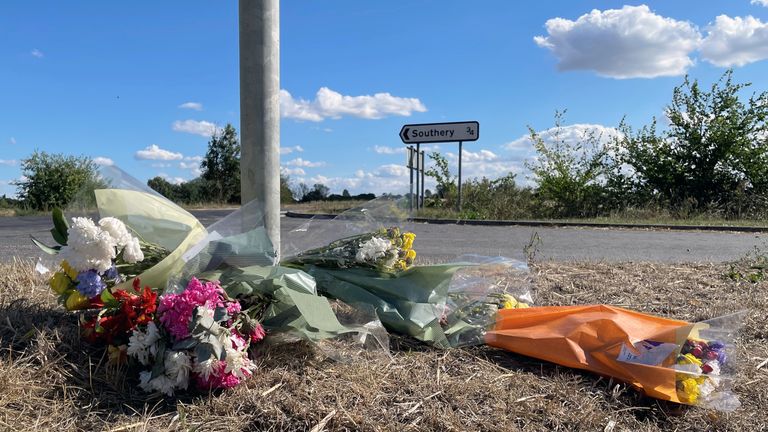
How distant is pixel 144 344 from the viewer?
230 cm

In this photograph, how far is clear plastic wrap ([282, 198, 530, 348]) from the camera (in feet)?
9.72

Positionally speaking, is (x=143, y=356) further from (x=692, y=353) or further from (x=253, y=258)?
(x=692, y=353)

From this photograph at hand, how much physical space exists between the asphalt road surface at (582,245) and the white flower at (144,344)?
4520 mm

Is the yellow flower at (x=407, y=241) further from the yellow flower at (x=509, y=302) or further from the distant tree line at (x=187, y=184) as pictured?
the distant tree line at (x=187, y=184)

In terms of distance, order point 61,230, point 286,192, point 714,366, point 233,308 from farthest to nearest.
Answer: point 286,192 → point 61,230 → point 714,366 → point 233,308

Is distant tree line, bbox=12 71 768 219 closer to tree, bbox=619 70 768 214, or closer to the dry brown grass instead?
tree, bbox=619 70 768 214

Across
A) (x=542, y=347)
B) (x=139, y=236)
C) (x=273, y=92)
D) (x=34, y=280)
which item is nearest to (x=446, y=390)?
(x=542, y=347)

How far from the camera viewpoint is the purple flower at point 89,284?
257 cm

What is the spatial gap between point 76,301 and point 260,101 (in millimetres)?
1519

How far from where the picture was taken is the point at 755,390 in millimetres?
2631

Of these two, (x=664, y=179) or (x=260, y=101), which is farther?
(x=664, y=179)

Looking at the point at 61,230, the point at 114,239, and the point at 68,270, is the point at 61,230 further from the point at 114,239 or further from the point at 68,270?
the point at 114,239

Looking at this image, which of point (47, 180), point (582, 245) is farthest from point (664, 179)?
point (47, 180)

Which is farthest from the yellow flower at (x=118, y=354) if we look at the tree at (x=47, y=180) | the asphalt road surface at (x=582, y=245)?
the tree at (x=47, y=180)
